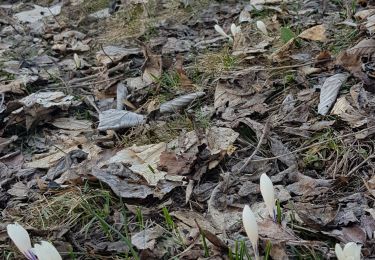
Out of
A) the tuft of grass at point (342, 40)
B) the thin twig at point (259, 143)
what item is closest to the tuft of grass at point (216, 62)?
the tuft of grass at point (342, 40)

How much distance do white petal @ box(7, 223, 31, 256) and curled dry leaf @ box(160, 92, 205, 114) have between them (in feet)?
3.63

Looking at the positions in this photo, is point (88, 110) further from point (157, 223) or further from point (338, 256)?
point (338, 256)

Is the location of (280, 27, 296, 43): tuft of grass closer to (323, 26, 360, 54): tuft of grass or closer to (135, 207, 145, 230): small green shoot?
(323, 26, 360, 54): tuft of grass

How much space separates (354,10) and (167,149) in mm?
1612

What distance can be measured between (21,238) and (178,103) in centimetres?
117

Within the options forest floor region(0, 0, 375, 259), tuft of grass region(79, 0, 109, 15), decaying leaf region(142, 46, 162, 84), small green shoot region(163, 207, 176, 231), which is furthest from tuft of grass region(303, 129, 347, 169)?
tuft of grass region(79, 0, 109, 15)

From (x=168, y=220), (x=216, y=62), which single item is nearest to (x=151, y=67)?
(x=216, y=62)

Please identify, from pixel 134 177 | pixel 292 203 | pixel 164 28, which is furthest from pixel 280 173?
pixel 164 28

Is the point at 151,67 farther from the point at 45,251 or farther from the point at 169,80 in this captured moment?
the point at 45,251

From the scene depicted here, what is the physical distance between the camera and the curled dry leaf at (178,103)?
2682 millimetres

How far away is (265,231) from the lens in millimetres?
1689

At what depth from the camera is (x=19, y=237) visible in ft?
5.59

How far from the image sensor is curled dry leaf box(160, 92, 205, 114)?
8.80 ft

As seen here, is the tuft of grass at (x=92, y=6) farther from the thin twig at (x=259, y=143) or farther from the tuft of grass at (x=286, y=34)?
the thin twig at (x=259, y=143)
